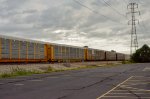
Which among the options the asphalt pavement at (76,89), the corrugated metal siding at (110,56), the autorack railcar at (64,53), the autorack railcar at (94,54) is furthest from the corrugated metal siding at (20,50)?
the corrugated metal siding at (110,56)

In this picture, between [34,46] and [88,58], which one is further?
[88,58]

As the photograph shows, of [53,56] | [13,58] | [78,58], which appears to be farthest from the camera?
[78,58]

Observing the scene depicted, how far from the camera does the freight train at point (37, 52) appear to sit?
29.8 meters

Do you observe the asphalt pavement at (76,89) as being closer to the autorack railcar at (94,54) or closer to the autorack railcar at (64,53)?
the autorack railcar at (64,53)

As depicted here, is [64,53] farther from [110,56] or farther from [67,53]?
[110,56]

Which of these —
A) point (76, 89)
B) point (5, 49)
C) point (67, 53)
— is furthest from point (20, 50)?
point (67, 53)

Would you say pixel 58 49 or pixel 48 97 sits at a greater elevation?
pixel 58 49

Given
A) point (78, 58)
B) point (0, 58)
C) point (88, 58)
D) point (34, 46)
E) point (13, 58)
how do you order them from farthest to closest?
1. point (88, 58)
2. point (78, 58)
3. point (34, 46)
4. point (13, 58)
5. point (0, 58)

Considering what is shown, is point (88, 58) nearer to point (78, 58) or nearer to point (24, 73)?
point (78, 58)

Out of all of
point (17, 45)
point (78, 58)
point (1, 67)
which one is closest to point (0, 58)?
point (1, 67)

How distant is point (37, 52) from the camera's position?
3766 cm

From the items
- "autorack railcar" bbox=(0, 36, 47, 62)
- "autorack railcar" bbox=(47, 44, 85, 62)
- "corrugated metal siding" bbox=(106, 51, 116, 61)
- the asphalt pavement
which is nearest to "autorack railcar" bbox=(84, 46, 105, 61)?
"autorack railcar" bbox=(47, 44, 85, 62)

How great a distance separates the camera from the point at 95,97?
40.7ft

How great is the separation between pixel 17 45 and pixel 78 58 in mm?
25493
